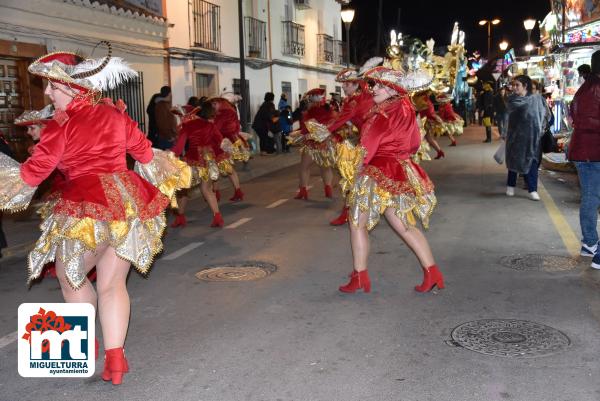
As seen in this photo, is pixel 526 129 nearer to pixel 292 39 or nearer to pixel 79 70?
pixel 79 70

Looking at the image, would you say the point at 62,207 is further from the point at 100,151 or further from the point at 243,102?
the point at 243,102

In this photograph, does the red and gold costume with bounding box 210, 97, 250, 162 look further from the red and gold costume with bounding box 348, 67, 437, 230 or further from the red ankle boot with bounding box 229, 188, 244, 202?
the red and gold costume with bounding box 348, 67, 437, 230

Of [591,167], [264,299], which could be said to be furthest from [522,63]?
[264,299]

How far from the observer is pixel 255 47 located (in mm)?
24578

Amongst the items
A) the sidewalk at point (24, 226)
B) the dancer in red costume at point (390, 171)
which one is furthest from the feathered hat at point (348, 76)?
the sidewalk at point (24, 226)

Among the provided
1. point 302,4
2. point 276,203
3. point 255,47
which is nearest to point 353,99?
point 276,203

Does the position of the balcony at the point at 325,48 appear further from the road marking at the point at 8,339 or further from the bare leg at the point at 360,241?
the road marking at the point at 8,339

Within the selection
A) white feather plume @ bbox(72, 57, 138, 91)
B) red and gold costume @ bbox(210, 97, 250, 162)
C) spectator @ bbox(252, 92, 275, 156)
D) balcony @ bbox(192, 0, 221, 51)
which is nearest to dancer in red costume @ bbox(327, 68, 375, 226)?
red and gold costume @ bbox(210, 97, 250, 162)

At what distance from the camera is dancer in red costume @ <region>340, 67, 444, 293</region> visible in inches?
216

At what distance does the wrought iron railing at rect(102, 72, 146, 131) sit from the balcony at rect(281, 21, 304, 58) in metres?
10.9

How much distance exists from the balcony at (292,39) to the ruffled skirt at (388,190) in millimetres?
22425

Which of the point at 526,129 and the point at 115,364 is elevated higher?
the point at 526,129

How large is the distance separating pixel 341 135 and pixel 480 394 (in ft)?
21.4

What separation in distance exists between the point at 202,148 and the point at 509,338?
592 cm
